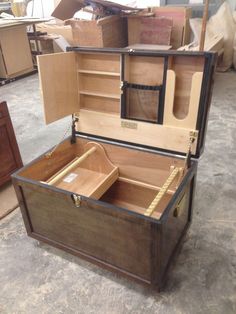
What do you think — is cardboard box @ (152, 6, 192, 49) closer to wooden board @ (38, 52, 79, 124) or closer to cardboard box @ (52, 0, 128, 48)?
cardboard box @ (52, 0, 128, 48)

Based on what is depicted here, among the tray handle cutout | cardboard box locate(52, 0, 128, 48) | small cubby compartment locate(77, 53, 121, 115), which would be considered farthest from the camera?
cardboard box locate(52, 0, 128, 48)

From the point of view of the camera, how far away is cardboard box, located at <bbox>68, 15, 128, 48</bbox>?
9.27 ft

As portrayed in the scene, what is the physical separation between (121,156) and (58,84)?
50cm

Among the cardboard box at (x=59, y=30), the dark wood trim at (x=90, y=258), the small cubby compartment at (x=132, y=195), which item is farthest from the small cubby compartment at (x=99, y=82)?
the cardboard box at (x=59, y=30)

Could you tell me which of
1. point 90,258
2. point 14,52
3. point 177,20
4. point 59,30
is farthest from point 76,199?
point 59,30

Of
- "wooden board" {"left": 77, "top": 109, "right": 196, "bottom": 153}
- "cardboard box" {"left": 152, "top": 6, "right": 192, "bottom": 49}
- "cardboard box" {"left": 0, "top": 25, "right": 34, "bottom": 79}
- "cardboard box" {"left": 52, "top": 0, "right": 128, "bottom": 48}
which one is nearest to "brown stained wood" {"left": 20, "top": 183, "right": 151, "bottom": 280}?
"wooden board" {"left": 77, "top": 109, "right": 196, "bottom": 153}

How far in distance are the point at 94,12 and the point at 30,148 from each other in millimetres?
1576

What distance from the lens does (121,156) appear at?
4.96 feet

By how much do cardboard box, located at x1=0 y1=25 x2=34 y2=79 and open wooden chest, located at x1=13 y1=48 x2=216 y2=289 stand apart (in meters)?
3.16

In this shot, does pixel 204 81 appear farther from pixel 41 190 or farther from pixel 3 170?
pixel 3 170

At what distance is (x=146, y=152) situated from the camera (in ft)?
4.58

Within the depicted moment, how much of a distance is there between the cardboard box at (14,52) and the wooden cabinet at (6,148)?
9.02ft

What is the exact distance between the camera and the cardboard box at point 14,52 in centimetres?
402

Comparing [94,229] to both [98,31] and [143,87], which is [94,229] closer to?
[143,87]
